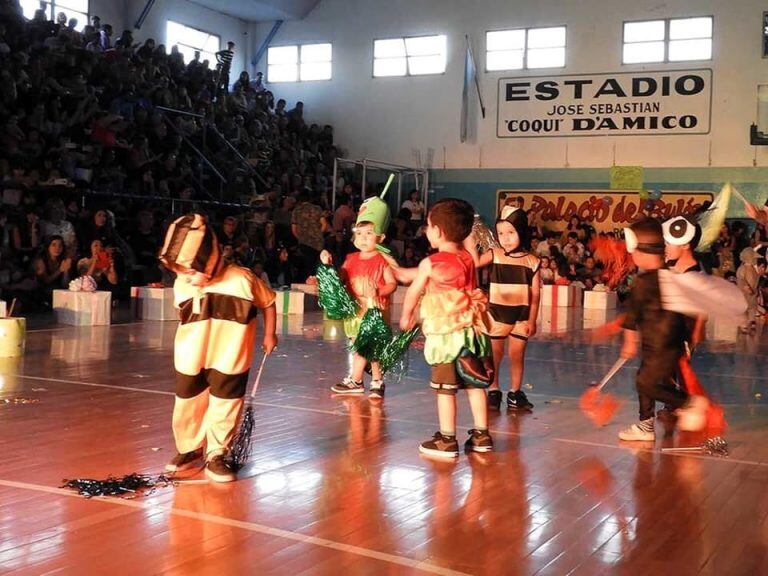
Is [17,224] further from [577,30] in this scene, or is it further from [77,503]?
[577,30]

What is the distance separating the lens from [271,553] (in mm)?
3824

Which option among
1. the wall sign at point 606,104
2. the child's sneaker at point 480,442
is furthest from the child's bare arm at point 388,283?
the wall sign at point 606,104

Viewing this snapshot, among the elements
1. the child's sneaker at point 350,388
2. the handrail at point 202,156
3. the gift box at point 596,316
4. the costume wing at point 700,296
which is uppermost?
the handrail at point 202,156

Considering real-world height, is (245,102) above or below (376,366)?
above

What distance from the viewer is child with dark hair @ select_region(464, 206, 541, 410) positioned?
7180mm

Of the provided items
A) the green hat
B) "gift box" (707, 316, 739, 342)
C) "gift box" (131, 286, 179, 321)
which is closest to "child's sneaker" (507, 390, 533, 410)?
the green hat

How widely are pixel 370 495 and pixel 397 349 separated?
2330 millimetres

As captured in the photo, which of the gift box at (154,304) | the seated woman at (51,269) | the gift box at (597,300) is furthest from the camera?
the gift box at (597,300)

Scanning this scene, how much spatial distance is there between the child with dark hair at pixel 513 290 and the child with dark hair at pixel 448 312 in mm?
1411

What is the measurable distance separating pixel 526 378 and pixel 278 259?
1001 cm

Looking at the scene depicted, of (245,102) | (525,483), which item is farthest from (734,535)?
(245,102)

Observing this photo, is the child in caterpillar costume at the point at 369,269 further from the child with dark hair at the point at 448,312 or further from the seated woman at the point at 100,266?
the seated woman at the point at 100,266

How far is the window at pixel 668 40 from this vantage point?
22.5 m

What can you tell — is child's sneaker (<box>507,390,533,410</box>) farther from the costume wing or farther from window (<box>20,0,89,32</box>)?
window (<box>20,0,89,32</box>)
